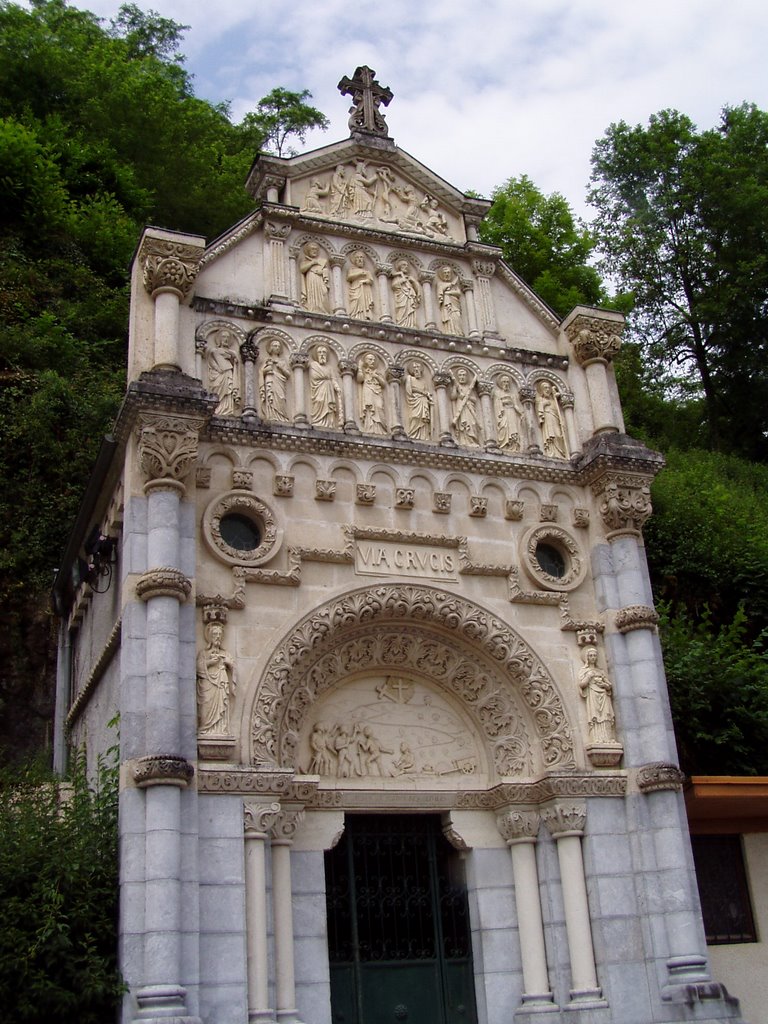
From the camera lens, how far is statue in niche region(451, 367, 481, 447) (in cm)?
1388

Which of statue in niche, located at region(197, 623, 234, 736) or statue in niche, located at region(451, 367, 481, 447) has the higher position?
statue in niche, located at region(451, 367, 481, 447)

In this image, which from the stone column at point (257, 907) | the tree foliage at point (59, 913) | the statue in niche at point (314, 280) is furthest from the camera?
the statue in niche at point (314, 280)

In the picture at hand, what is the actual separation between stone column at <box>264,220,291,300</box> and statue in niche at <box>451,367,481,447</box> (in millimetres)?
2521

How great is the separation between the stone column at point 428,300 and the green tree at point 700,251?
19.9m

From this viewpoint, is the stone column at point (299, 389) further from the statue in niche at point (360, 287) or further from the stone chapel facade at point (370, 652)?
the statue in niche at point (360, 287)

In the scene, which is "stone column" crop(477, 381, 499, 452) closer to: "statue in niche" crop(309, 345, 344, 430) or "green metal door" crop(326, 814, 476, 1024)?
"statue in niche" crop(309, 345, 344, 430)

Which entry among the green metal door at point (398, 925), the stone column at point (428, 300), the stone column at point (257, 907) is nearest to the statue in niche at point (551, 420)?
the stone column at point (428, 300)

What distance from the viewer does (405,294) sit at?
1462cm

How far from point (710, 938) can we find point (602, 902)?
7.94 feet

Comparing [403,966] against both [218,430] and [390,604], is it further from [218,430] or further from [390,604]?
[218,430]

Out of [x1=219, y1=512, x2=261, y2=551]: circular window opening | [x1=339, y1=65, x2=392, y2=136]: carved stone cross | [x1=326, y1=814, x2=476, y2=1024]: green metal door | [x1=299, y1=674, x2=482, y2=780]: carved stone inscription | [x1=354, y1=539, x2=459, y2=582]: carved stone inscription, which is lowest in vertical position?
[x1=326, y1=814, x2=476, y2=1024]: green metal door

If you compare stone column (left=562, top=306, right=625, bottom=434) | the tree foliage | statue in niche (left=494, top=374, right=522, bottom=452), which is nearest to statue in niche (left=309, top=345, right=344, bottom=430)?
statue in niche (left=494, top=374, right=522, bottom=452)

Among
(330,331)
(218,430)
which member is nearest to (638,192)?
(330,331)

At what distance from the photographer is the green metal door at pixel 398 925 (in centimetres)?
1158
